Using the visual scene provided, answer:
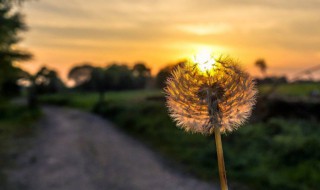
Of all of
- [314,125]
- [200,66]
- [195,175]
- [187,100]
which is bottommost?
[195,175]

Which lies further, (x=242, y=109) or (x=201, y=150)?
(x=201, y=150)

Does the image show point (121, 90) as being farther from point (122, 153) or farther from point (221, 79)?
point (221, 79)

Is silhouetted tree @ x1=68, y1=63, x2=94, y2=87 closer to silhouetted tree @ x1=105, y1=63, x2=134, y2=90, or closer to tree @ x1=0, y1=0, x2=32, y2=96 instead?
silhouetted tree @ x1=105, y1=63, x2=134, y2=90

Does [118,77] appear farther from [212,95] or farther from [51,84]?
[212,95]

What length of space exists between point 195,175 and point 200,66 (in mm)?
12759

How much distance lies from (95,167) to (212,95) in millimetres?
15649

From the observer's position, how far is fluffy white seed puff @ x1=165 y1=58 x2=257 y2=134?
2547 millimetres

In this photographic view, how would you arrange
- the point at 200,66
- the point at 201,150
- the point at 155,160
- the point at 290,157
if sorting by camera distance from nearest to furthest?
the point at 200,66 → the point at 290,157 → the point at 201,150 → the point at 155,160

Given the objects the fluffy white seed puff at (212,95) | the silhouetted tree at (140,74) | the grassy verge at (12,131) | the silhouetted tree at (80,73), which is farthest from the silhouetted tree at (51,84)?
the fluffy white seed puff at (212,95)

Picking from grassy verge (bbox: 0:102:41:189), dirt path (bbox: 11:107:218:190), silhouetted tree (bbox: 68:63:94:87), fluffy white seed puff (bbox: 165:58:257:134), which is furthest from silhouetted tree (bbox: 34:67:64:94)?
fluffy white seed puff (bbox: 165:58:257:134)

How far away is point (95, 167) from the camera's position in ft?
58.2

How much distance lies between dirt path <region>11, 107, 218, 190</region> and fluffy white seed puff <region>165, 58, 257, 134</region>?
1112 centimetres

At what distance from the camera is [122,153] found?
20391 mm

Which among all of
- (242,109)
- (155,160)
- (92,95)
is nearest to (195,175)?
(155,160)
